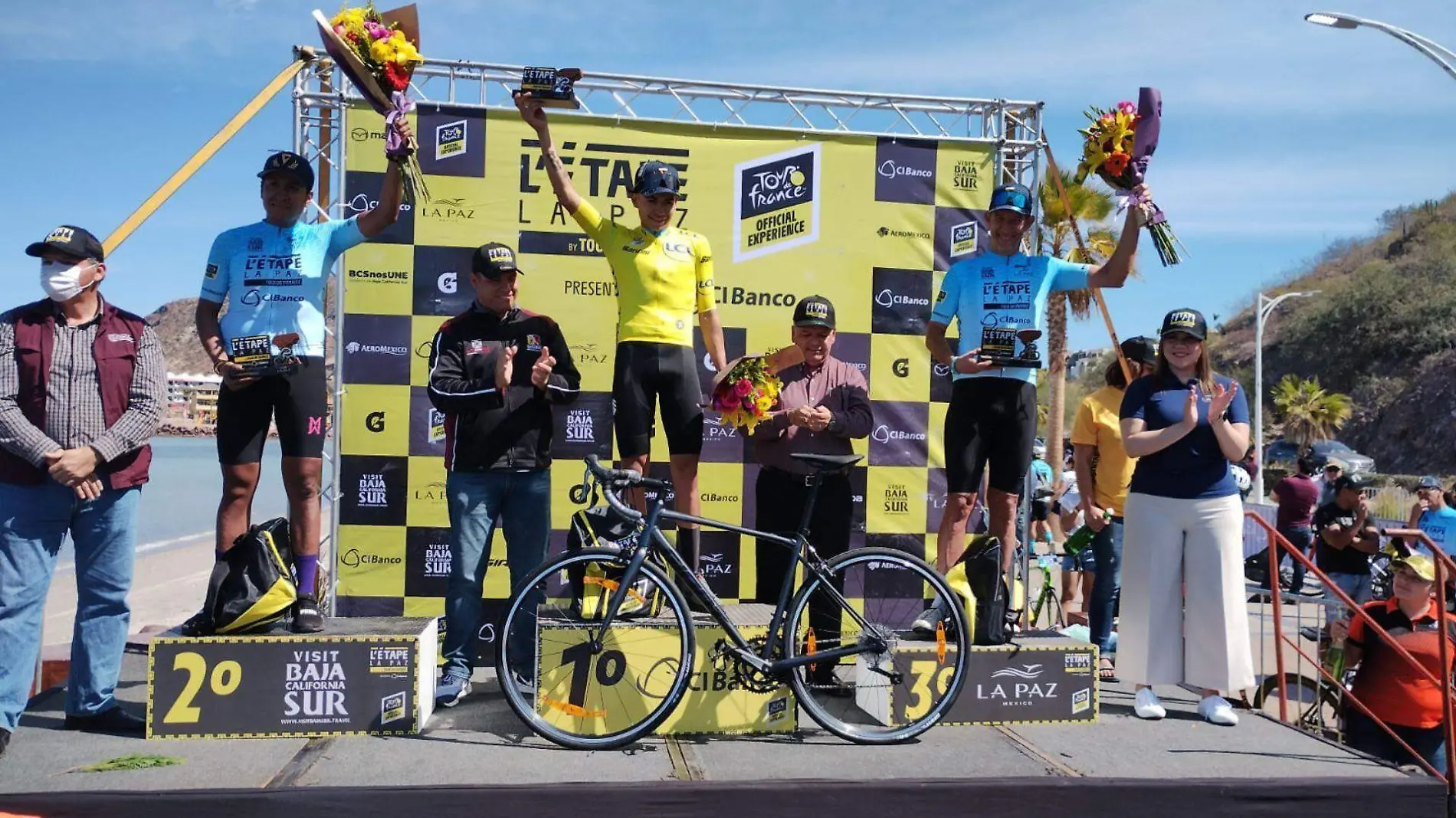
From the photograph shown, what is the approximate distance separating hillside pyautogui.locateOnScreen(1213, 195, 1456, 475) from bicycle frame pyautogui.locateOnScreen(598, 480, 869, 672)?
1421 inches

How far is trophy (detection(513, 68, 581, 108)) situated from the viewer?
14.2ft

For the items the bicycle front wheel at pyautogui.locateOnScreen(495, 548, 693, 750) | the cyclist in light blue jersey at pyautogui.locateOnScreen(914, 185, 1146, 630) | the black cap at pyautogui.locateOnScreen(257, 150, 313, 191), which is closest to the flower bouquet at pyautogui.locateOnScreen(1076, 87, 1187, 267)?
the cyclist in light blue jersey at pyautogui.locateOnScreen(914, 185, 1146, 630)

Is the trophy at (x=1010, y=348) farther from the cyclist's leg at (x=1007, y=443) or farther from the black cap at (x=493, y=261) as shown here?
the black cap at (x=493, y=261)

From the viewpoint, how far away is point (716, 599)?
3.88m

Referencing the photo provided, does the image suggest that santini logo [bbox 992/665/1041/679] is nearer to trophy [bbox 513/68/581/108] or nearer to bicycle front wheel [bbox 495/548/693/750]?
bicycle front wheel [bbox 495/548/693/750]

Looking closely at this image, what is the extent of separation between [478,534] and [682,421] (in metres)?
1.01

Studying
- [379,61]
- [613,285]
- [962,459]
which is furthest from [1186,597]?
[379,61]

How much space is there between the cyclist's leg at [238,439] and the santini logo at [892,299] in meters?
3.50

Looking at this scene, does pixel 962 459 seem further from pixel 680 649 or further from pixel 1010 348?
pixel 680 649

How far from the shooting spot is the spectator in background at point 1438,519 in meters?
9.29

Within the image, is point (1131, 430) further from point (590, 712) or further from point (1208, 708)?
point (590, 712)

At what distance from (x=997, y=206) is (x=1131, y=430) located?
1.20 meters

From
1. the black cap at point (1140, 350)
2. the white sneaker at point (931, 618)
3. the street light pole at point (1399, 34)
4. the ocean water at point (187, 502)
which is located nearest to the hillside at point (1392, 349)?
the street light pole at point (1399, 34)

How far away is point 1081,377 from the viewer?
7969 centimetres
